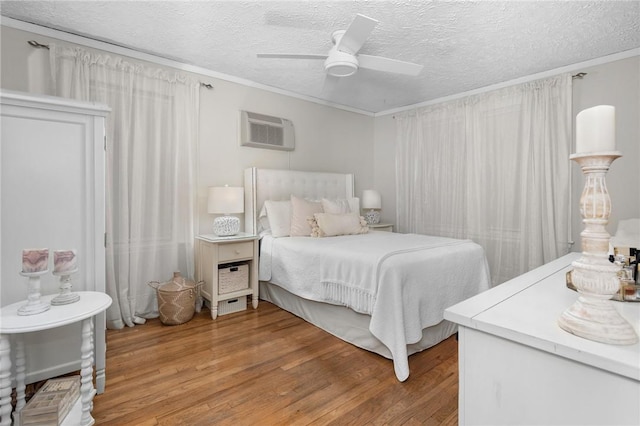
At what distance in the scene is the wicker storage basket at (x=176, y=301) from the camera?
289 cm

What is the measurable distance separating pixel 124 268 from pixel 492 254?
4.06m

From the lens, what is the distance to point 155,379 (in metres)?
2.02

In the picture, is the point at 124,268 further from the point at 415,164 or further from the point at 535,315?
the point at 415,164

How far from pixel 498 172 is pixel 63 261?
418 cm

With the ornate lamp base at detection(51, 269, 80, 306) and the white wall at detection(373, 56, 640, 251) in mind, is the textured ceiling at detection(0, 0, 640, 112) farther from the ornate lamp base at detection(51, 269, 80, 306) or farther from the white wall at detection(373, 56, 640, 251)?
the ornate lamp base at detection(51, 269, 80, 306)

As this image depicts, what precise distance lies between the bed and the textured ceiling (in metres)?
1.37

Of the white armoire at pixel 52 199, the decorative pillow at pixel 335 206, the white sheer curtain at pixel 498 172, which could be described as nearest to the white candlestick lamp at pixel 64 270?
the white armoire at pixel 52 199

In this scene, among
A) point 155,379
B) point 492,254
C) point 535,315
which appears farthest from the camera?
point 492,254

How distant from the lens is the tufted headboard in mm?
3718

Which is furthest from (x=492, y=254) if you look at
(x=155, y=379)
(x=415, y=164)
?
(x=155, y=379)

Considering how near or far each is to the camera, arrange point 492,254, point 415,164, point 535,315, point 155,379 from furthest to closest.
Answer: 1. point 415,164
2. point 492,254
3. point 155,379
4. point 535,315

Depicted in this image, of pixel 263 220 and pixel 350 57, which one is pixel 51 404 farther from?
pixel 350 57

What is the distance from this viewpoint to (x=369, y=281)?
2281 millimetres

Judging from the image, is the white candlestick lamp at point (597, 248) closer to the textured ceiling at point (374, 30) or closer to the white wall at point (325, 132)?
the textured ceiling at point (374, 30)
